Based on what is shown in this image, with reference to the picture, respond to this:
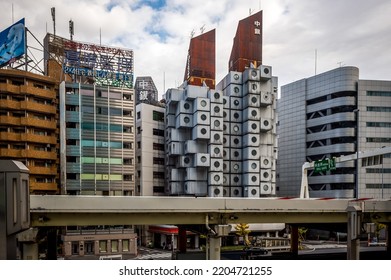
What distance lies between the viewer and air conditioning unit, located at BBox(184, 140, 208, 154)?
123 ft

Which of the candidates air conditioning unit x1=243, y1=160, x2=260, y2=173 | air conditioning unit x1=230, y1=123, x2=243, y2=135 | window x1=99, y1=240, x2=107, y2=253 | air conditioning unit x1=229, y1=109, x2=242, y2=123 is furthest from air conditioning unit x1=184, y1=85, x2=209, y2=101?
window x1=99, y1=240, x2=107, y2=253

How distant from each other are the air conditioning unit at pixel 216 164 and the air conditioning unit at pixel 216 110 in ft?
18.0

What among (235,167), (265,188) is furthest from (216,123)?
(265,188)

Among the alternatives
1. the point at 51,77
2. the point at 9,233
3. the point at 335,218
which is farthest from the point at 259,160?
the point at 9,233

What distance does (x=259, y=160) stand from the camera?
129ft

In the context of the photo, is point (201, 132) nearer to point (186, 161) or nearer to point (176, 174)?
point (186, 161)

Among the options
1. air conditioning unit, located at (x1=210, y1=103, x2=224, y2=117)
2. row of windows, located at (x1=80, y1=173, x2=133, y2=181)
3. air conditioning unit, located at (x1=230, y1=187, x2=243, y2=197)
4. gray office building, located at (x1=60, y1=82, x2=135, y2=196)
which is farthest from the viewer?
air conditioning unit, located at (x1=230, y1=187, x2=243, y2=197)

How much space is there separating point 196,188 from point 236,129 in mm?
9204

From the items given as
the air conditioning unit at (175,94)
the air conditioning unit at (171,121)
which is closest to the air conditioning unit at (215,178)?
the air conditioning unit at (171,121)

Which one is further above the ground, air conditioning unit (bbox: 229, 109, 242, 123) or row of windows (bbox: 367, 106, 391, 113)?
row of windows (bbox: 367, 106, 391, 113)

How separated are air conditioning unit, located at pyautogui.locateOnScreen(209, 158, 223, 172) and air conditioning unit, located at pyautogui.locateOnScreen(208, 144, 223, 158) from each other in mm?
488

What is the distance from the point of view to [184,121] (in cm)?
3812

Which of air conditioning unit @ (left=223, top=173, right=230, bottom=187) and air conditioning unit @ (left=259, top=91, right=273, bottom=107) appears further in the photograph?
air conditioning unit @ (left=223, top=173, right=230, bottom=187)

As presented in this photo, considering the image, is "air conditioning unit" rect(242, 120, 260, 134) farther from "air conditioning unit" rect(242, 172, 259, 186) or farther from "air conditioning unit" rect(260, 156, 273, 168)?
"air conditioning unit" rect(242, 172, 259, 186)
